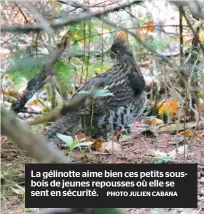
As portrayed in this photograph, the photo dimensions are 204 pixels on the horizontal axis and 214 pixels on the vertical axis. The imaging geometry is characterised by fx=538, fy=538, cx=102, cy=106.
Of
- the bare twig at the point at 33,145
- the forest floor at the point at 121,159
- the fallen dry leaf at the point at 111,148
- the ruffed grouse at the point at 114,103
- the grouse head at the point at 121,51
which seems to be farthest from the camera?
the grouse head at the point at 121,51

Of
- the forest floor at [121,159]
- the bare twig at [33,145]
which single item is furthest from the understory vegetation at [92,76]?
the bare twig at [33,145]

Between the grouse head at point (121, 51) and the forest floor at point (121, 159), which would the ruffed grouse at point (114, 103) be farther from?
the forest floor at point (121, 159)

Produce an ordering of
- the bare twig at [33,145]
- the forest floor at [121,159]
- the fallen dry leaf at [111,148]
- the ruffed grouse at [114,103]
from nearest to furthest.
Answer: the bare twig at [33,145] → the forest floor at [121,159] → the fallen dry leaf at [111,148] → the ruffed grouse at [114,103]

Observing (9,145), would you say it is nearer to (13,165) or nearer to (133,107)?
(13,165)

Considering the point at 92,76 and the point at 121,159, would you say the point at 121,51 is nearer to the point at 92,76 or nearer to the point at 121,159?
the point at 92,76

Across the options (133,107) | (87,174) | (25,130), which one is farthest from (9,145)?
(25,130)

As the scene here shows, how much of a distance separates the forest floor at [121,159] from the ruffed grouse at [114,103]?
0.20m

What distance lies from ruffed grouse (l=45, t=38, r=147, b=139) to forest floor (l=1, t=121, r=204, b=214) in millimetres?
202

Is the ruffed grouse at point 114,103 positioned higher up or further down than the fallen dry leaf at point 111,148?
higher up

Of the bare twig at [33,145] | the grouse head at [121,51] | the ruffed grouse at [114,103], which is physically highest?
the grouse head at [121,51]

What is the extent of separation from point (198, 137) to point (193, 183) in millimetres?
1480

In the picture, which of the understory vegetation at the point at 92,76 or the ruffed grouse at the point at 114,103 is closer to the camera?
the understory vegetation at the point at 92,76

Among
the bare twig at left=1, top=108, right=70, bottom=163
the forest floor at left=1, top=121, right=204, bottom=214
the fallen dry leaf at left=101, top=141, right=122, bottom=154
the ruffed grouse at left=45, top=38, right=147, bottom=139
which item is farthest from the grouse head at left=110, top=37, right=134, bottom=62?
the bare twig at left=1, top=108, right=70, bottom=163

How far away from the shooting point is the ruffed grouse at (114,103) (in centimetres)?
368
